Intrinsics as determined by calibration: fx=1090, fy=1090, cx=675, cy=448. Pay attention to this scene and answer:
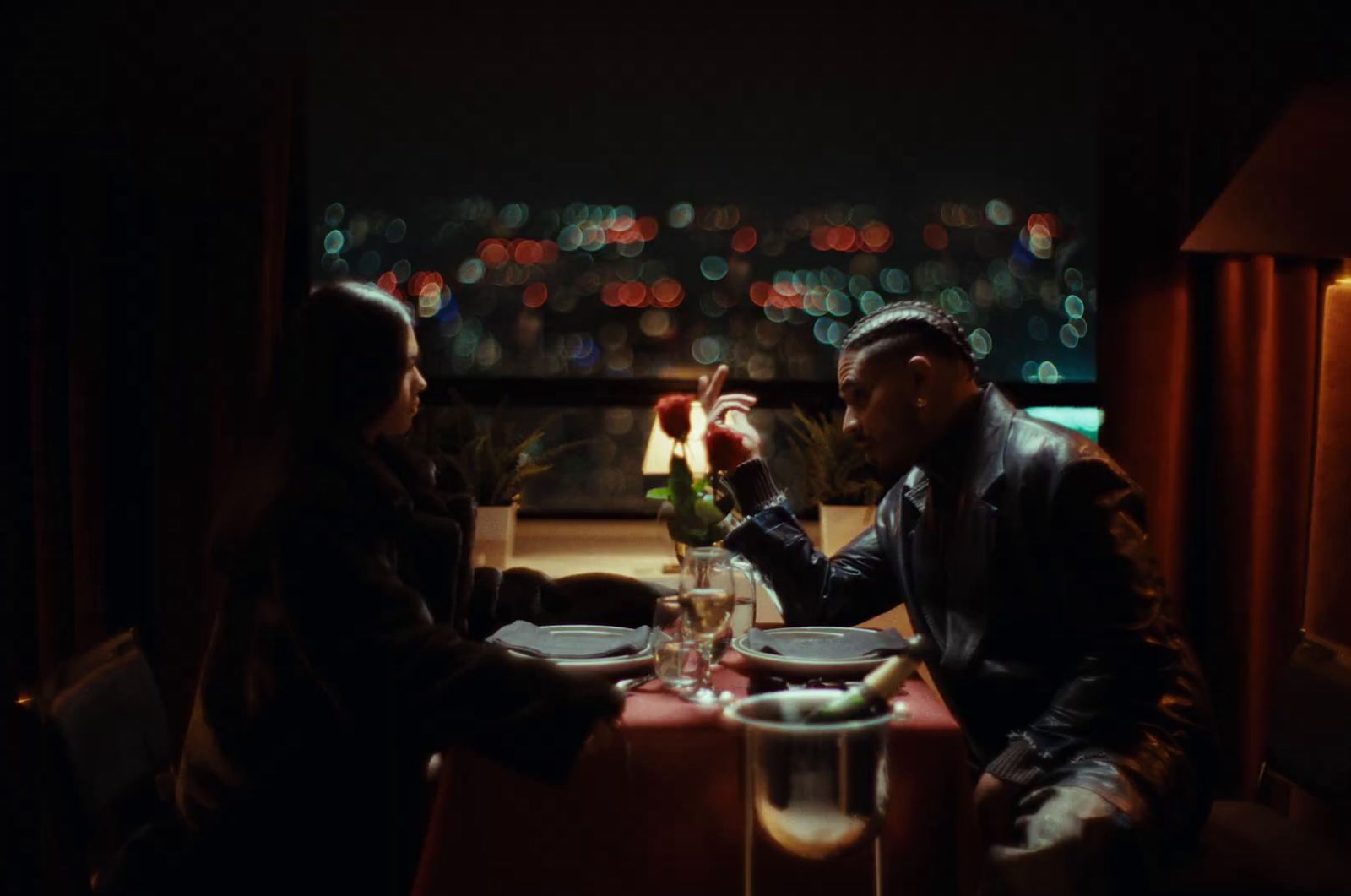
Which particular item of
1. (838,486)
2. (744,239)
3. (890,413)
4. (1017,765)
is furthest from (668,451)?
(1017,765)

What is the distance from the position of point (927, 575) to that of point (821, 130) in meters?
1.96

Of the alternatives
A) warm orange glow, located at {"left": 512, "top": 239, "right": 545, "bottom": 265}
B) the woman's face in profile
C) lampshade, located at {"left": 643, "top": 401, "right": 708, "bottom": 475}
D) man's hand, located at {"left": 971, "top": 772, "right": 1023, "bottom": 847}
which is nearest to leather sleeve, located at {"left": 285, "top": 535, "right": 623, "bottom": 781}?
the woman's face in profile

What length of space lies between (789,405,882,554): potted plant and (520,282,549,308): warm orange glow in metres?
0.94

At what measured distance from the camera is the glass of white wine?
1.34 m

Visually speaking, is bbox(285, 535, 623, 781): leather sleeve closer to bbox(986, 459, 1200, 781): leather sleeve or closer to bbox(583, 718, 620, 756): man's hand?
bbox(583, 718, 620, 756): man's hand

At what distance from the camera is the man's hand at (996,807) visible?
137 cm

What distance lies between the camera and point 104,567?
251 centimetres

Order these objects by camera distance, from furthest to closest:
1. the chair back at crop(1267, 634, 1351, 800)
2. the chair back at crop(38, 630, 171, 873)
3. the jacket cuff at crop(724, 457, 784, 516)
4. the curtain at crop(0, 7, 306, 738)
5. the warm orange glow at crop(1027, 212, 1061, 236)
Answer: the warm orange glow at crop(1027, 212, 1061, 236)
the curtain at crop(0, 7, 306, 738)
the jacket cuff at crop(724, 457, 784, 516)
the chair back at crop(1267, 634, 1351, 800)
the chair back at crop(38, 630, 171, 873)

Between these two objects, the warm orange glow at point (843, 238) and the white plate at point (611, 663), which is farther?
the warm orange glow at point (843, 238)

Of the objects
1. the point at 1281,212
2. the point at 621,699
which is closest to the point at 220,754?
the point at 621,699

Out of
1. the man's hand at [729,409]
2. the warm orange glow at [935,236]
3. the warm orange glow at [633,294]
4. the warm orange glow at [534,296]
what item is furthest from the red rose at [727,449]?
the warm orange glow at [935,236]

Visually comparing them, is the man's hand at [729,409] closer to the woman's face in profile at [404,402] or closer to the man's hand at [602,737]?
the woman's face in profile at [404,402]

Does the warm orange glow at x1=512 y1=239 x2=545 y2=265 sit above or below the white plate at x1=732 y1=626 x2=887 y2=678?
above

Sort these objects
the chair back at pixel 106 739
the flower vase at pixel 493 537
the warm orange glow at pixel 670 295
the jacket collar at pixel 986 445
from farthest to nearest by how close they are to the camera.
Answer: the warm orange glow at pixel 670 295 → the flower vase at pixel 493 537 → the jacket collar at pixel 986 445 → the chair back at pixel 106 739
